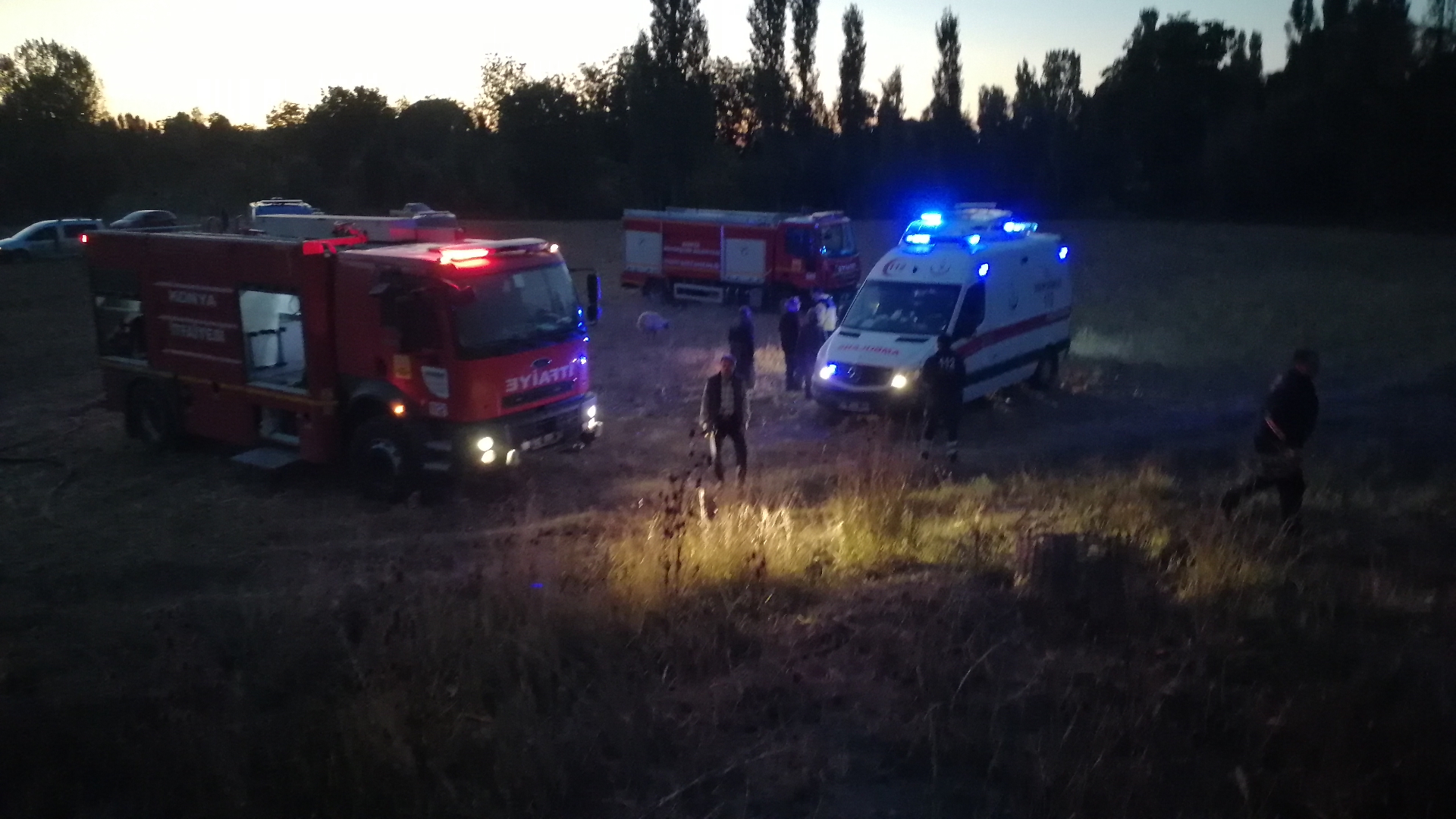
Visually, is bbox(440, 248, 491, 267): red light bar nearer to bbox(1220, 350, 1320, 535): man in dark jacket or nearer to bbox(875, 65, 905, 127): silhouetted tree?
bbox(1220, 350, 1320, 535): man in dark jacket

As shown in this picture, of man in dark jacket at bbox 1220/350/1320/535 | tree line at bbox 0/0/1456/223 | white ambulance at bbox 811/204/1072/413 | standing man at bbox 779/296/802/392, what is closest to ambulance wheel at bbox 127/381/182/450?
white ambulance at bbox 811/204/1072/413

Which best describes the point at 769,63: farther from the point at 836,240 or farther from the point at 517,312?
the point at 517,312

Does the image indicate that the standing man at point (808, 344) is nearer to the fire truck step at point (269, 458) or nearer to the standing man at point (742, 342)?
the standing man at point (742, 342)

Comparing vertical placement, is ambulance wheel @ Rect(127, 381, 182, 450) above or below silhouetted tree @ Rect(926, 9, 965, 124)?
below

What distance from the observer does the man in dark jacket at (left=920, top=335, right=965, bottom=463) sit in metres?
12.3

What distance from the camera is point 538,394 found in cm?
1080

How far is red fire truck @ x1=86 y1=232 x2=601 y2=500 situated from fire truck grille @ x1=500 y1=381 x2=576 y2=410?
0.02 meters

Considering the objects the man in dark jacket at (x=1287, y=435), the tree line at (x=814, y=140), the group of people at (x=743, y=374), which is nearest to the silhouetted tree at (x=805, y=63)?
the tree line at (x=814, y=140)

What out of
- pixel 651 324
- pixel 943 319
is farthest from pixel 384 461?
pixel 651 324

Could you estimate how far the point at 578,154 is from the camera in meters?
57.8

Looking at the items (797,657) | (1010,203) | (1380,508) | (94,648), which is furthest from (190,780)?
(1010,203)

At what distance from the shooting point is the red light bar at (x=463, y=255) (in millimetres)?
10078

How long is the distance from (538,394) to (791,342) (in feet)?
22.0

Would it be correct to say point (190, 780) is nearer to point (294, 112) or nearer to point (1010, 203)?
point (1010, 203)
